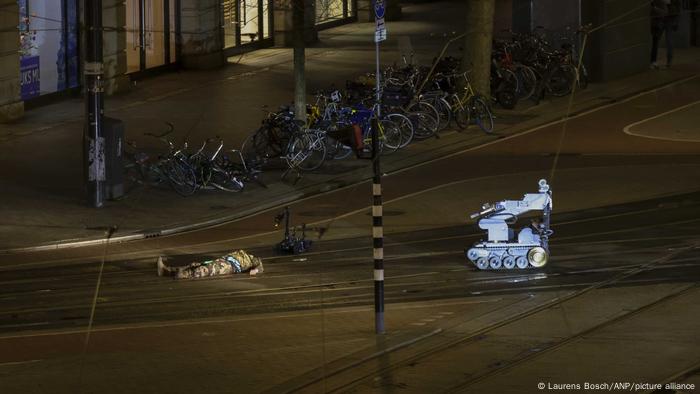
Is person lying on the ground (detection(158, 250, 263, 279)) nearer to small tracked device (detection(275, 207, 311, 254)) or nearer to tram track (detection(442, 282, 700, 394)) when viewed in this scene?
small tracked device (detection(275, 207, 311, 254))

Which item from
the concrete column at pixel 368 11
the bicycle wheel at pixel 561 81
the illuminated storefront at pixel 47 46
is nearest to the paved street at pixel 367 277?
the illuminated storefront at pixel 47 46

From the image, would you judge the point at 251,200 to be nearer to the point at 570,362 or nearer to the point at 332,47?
the point at 570,362

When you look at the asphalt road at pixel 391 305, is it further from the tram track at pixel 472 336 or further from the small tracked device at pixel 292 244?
the small tracked device at pixel 292 244

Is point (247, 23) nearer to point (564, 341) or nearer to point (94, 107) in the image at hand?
point (94, 107)

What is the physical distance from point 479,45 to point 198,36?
9.89m

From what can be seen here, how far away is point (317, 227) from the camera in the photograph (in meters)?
19.0

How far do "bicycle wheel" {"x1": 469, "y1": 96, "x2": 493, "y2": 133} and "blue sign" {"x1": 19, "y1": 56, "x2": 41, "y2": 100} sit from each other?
9085 mm

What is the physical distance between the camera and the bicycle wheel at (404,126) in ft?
82.1

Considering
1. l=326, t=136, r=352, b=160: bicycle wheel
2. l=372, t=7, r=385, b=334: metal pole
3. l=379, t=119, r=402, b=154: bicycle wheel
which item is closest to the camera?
l=372, t=7, r=385, b=334: metal pole

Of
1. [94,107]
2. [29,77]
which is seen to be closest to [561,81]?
[29,77]

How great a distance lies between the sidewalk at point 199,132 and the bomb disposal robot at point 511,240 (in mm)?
4846

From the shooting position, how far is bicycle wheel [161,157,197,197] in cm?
2119

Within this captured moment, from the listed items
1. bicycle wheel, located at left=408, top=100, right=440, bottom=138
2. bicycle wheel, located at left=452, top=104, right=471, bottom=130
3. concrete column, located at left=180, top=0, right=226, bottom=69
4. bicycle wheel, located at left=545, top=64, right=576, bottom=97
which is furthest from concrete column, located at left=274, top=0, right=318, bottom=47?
bicycle wheel, located at left=408, top=100, right=440, bottom=138

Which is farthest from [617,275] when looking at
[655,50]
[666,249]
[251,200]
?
[655,50]
